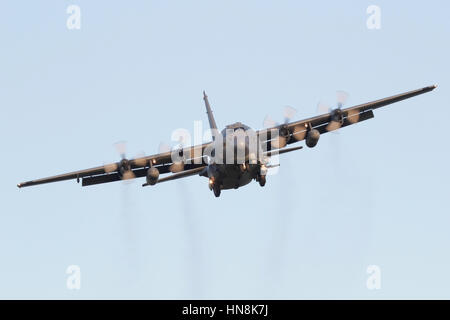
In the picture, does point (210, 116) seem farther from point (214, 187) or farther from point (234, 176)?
point (234, 176)

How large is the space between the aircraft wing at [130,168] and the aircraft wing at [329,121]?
14.3 feet

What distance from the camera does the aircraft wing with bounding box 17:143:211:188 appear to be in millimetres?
51125

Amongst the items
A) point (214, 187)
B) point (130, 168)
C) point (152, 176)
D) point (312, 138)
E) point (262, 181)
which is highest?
point (312, 138)

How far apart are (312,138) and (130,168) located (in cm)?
1109

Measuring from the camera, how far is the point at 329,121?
171ft

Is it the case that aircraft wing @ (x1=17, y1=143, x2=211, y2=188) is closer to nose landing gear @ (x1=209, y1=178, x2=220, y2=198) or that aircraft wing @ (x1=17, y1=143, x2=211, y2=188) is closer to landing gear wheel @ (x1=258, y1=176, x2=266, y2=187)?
nose landing gear @ (x1=209, y1=178, x2=220, y2=198)

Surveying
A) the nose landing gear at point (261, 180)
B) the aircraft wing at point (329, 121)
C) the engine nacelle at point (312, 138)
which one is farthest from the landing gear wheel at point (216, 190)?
the engine nacelle at point (312, 138)

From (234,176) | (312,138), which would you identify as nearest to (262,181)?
(234,176)

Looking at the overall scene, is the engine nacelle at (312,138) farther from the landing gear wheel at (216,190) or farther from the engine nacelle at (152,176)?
the engine nacelle at (152,176)
